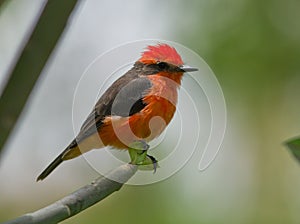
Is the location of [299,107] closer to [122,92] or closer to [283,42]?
[283,42]

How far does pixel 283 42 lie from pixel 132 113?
3039 millimetres

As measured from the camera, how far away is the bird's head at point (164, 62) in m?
1.98

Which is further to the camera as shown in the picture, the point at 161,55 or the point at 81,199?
the point at 161,55

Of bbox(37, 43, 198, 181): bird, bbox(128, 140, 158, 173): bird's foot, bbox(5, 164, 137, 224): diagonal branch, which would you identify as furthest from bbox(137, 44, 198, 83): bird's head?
bbox(5, 164, 137, 224): diagonal branch

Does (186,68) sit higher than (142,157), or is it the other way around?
(186,68)

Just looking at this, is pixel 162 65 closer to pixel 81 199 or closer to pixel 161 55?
pixel 161 55

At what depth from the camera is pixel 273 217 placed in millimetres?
4316

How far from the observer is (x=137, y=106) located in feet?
6.23

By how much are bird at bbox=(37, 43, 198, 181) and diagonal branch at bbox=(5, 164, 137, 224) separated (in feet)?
1.65

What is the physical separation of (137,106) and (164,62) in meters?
0.19

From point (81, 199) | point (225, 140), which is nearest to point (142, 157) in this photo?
point (81, 199)

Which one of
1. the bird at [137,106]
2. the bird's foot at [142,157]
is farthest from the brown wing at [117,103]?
the bird's foot at [142,157]

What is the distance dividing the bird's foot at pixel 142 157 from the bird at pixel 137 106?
20 centimetres

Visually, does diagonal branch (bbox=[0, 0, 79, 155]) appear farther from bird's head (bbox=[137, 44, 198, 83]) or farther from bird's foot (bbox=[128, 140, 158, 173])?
bird's head (bbox=[137, 44, 198, 83])
